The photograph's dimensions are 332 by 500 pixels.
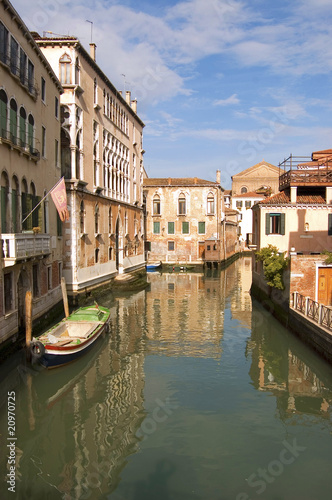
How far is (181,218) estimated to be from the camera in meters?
46.4

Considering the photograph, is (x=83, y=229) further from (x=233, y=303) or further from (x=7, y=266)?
(x=7, y=266)

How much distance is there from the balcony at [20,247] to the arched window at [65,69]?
1128cm

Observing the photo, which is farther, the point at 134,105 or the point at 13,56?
the point at 134,105

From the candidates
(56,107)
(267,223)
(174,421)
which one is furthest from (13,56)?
(267,223)

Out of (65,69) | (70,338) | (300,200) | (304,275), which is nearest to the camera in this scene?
(70,338)

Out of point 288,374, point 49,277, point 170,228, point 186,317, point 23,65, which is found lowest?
point 288,374

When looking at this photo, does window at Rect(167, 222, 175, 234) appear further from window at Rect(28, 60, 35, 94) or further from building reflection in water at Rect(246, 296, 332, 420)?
window at Rect(28, 60, 35, 94)

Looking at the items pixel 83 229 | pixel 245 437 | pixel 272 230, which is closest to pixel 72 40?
pixel 83 229

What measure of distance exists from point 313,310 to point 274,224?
779 centimetres

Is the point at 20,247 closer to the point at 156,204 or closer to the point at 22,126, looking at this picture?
the point at 22,126

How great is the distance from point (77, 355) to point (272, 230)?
39.3ft

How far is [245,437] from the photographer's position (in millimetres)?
8734

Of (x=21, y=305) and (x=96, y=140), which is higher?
(x=96, y=140)

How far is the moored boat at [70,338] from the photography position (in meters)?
11.7
